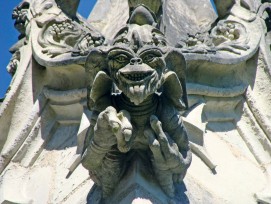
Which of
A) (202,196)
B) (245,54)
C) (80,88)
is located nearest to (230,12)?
(245,54)

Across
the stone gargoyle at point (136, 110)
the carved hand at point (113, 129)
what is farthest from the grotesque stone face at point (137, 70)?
the carved hand at point (113, 129)

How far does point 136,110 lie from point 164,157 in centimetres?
28

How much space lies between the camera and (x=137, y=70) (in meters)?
4.91

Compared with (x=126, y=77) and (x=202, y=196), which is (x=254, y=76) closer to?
(x=202, y=196)

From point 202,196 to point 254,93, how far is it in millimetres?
1032

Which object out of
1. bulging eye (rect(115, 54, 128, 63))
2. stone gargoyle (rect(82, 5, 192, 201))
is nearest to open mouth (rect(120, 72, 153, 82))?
stone gargoyle (rect(82, 5, 192, 201))

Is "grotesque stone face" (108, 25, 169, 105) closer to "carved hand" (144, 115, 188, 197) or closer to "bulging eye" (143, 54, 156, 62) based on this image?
"bulging eye" (143, 54, 156, 62)

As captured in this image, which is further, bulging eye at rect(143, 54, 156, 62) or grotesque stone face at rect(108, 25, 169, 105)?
bulging eye at rect(143, 54, 156, 62)

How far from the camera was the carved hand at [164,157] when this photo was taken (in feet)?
16.5

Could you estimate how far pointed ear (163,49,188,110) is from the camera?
5121mm

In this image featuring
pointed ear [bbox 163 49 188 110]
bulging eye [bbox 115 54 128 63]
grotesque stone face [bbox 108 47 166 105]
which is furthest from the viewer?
pointed ear [bbox 163 49 188 110]

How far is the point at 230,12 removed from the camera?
647cm

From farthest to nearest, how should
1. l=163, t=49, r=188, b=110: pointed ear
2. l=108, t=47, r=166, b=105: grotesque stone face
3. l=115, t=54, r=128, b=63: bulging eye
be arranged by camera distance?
l=163, t=49, r=188, b=110: pointed ear
l=115, t=54, r=128, b=63: bulging eye
l=108, t=47, r=166, b=105: grotesque stone face

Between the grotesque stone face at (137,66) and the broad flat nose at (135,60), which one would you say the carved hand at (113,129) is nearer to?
the grotesque stone face at (137,66)
